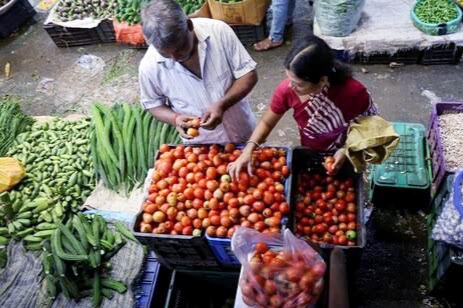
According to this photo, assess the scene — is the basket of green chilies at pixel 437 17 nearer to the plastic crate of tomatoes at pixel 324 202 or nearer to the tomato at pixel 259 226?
the plastic crate of tomatoes at pixel 324 202

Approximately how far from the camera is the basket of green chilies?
4.51 meters

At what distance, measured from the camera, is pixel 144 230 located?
2326mm

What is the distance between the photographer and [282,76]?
5.04 meters

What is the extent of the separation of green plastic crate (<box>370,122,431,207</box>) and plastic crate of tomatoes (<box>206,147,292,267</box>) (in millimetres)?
1190

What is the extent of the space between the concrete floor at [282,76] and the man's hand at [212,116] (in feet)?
5.64

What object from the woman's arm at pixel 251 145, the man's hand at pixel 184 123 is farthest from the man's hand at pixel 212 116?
the woman's arm at pixel 251 145

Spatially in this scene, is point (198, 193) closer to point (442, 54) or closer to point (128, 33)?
point (442, 54)

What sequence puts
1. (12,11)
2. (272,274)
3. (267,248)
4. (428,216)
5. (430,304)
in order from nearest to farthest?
(272,274) → (267,248) → (430,304) → (428,216) → (12,11)

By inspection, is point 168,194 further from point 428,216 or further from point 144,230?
point 428,216

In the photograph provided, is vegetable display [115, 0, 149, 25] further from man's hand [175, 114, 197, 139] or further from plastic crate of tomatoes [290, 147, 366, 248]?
plastic crate of tomatoes [290, 147, 366, 248]

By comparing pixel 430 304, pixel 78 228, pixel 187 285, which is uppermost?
pixel 78 228

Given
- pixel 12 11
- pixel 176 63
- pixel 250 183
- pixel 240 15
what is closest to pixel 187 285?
pixel 250 183

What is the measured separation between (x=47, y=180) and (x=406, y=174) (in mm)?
3169

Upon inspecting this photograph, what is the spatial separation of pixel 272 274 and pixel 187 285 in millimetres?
1187
